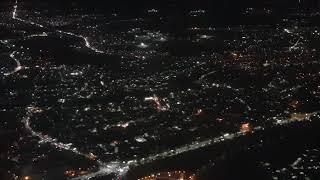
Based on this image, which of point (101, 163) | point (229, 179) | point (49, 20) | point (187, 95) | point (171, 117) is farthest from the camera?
point (49, 20)

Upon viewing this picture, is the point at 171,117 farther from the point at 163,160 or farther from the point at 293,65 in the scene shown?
the point at 293,65

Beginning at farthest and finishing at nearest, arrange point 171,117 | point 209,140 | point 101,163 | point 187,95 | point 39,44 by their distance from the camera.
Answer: point 39,44 → point 187,95 → point 171,117 → point 209,140 → point 101,163

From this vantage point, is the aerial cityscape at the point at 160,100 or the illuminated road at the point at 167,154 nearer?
the illuminated road at the point at 167,154

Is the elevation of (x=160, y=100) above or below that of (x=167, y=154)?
above

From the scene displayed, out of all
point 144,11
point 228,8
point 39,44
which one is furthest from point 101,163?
point 228,8

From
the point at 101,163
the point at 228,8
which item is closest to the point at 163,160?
A: the point at 101,163

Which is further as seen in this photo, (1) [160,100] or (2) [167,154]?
(1) [160,100]

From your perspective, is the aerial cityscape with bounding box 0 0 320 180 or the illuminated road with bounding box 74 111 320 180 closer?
the illuminated road with bounding box 74 111 320 180

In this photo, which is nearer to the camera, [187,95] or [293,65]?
[187,95]
